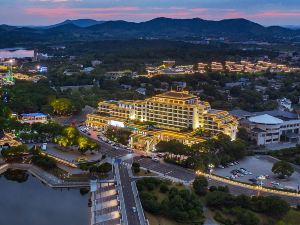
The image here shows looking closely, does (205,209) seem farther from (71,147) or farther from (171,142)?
(71,147)

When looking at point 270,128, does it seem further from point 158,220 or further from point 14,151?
point 14,151

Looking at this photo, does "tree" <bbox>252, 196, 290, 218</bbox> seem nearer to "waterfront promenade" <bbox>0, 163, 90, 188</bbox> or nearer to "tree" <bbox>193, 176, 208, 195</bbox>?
"tree" <bbox>193, 176, 208, 195</bbox>

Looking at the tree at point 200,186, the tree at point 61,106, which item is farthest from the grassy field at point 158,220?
the tree at point 61,106

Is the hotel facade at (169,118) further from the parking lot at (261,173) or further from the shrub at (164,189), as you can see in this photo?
the shrub at (164,189)

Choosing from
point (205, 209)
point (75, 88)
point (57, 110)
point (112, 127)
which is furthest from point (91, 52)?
point (205, 209)

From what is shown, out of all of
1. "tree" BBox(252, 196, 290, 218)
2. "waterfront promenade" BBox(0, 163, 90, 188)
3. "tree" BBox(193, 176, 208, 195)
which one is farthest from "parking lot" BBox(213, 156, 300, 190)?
"waterfront promenade" BBox(0, 163, 90, 188)
